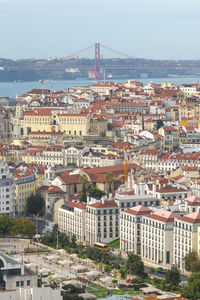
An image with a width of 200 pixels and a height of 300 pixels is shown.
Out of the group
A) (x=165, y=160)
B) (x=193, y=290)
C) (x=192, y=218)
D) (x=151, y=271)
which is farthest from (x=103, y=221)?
(x=165, y=160)

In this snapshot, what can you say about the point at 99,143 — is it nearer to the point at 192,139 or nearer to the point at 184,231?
the point at 192,139

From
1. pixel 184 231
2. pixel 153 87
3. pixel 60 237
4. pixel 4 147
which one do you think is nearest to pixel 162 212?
pixel 184 231

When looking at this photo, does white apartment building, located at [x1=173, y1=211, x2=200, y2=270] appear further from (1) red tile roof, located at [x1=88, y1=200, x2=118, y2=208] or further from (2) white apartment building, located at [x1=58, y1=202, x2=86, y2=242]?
(2) white apartment building, located at [x1=58, y1=202, x2=86, y2=242]

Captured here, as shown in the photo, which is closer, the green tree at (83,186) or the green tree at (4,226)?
the green tree at (4,226)

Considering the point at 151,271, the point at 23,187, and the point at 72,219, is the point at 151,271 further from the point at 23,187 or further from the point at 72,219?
the point at 23,187

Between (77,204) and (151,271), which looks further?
(77,204)

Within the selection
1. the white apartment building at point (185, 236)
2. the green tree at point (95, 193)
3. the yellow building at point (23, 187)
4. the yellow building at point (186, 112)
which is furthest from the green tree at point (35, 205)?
the yellow building at point (186, 112)

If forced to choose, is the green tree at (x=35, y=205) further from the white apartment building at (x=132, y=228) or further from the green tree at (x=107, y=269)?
the green tree at (x=107, y=269)
